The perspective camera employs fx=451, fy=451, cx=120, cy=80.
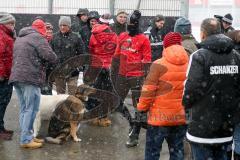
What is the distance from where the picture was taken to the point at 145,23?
1141 centimetres

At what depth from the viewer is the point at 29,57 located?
6164 mm

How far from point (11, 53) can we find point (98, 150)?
6.37ft

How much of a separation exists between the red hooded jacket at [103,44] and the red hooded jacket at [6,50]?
154cm

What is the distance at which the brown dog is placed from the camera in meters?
6.81

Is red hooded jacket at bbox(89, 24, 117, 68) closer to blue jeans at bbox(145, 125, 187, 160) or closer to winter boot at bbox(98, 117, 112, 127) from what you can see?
winter boot at bbox(98, 117, 112, 127)

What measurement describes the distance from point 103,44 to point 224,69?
152 inches

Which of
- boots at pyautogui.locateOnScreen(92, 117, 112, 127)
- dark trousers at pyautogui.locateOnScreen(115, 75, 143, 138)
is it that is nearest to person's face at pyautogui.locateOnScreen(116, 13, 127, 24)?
dark trousers at pyautogui.locateOnScreen(115, 75, 143, 138)

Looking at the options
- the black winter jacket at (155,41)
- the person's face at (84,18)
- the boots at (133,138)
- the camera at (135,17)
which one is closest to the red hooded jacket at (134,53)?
the camera at (135,17)

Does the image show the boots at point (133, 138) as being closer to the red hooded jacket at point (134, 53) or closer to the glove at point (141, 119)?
the glove at point (141, 119)

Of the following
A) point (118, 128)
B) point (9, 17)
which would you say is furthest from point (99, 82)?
point (9, 17)

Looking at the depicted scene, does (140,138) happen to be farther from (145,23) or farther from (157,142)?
(145,23)

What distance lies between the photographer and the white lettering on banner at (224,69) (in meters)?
4.05

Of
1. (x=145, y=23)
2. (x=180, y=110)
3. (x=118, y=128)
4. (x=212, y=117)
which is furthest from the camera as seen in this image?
(x=145, y=23)

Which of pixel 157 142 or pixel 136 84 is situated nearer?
pixel 157 142
